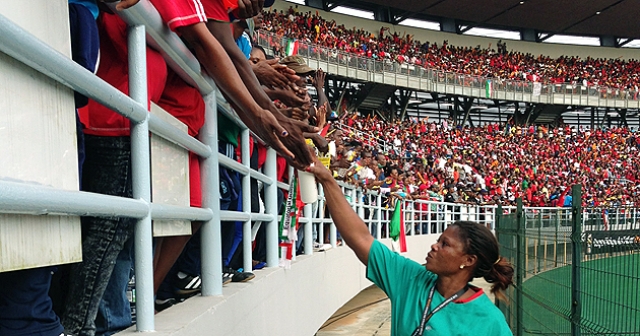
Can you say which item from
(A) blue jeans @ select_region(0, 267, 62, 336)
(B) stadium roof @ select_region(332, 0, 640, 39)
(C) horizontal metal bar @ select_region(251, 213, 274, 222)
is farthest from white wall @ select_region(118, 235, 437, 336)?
(B) stadium roof @ select_region(332, 0, 640, 39)

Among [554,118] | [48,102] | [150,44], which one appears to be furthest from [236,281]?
[554,118]

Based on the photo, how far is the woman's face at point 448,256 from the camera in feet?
8.97

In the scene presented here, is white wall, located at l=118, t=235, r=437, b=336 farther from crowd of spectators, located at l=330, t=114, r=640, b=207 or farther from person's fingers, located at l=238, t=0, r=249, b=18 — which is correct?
crowd of spectators, located at l=330, t=114, r=640, b=207

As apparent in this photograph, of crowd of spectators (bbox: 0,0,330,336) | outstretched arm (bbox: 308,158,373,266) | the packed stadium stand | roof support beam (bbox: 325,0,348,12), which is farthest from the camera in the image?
roof support beam (bbox: 325,0,348,12)

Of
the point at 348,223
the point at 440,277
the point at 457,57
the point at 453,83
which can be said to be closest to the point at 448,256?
the point at 440,277

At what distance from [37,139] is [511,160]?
33646 millimetres

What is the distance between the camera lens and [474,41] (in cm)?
4175

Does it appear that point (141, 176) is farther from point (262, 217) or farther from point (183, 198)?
point (262, 217)

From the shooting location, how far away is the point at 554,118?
41.4 m

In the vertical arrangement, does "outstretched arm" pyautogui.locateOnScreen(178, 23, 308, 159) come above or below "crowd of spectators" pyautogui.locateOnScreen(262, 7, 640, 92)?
below

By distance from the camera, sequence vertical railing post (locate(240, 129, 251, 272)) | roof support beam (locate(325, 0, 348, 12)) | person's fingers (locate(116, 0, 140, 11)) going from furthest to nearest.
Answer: roof support beam (locate(325, 0, 348, 12)) → vertical railing post (locate(240, 129, 251, 272)) → person's fingers (locate(116, 0, 140, 11))

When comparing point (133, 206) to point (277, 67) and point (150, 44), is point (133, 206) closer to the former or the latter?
point (150, 44)

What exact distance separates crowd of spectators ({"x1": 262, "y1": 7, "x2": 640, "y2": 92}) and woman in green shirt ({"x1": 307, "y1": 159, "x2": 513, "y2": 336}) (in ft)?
75.4

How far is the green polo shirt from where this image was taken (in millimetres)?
2562
